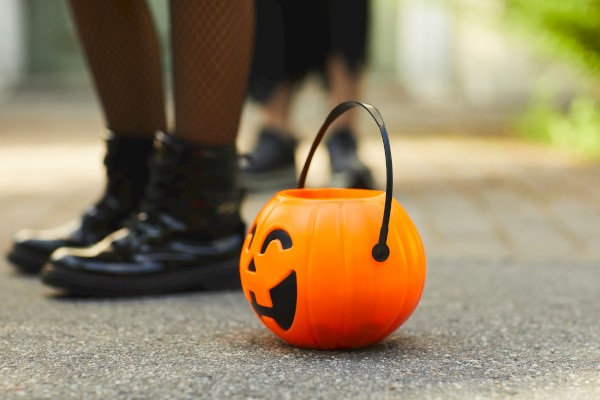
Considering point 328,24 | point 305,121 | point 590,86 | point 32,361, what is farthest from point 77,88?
point 32,361

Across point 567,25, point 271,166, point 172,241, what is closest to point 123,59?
point 172,241

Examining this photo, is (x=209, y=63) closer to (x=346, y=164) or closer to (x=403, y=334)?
(x=403, y=334)

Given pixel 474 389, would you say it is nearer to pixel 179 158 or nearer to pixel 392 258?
pixel 392 258

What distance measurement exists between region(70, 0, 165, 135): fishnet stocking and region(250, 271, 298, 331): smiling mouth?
2.49 ft

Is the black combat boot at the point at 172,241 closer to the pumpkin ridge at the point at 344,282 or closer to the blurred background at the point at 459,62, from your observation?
the pumpkin ridge at the point at 344,282

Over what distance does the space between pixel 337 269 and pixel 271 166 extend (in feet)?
6.50

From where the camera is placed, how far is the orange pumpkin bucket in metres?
1.45

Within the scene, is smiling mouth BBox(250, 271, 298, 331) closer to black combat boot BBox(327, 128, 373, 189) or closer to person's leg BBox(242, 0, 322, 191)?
black combat boot BBox(327, 128, 373, 189)

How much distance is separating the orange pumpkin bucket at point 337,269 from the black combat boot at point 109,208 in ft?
2.20

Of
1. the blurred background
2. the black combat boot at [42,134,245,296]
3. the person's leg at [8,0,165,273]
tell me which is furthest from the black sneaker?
the black combat boot at [42,134,245,296]

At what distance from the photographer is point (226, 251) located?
6.48ft

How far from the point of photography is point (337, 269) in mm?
1449

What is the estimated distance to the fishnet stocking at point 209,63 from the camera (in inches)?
72.9

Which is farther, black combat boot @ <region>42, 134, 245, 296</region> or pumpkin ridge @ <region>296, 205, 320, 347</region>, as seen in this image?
black combat boot @ <region>42, 134, 245, 296</region>
